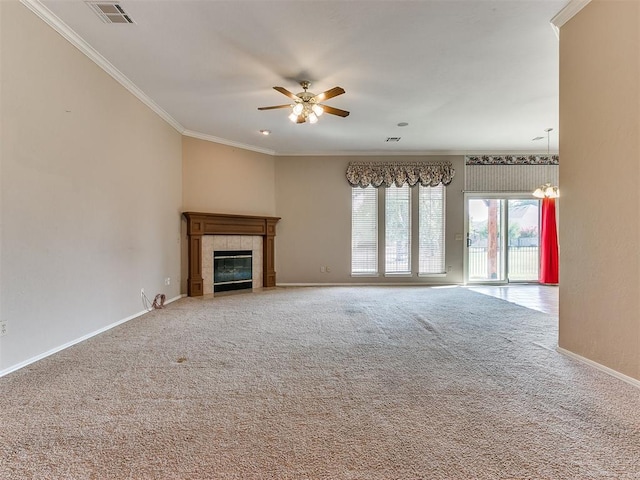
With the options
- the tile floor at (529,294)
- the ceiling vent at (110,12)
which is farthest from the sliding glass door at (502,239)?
the ceiling vent at (110,12)

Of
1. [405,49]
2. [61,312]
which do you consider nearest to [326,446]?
[61,312]

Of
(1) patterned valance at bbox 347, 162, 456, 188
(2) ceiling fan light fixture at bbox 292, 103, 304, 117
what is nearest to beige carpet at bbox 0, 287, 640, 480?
(2) ceiling fan light fixture at bbox 292, 103, 304, 117

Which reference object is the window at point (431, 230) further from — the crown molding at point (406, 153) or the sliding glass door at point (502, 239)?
the crown molding at point (406, 153)

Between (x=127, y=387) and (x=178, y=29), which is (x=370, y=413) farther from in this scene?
(x=178, y=29)

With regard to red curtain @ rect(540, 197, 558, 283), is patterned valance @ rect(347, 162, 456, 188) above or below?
above

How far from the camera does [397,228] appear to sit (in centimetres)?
701

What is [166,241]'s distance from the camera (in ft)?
16.4

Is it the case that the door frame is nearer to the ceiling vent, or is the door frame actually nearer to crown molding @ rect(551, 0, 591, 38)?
crown molding @ rect(551, 0, 591, 38)

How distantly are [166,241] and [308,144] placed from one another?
3291 millimetres

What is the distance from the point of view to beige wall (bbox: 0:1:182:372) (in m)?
2.40

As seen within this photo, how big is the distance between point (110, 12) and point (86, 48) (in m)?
0.72

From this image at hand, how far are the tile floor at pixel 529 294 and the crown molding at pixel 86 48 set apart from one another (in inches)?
244

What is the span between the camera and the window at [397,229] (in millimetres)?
6992

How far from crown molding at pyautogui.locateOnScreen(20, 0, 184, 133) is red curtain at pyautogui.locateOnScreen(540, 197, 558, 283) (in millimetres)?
7845
